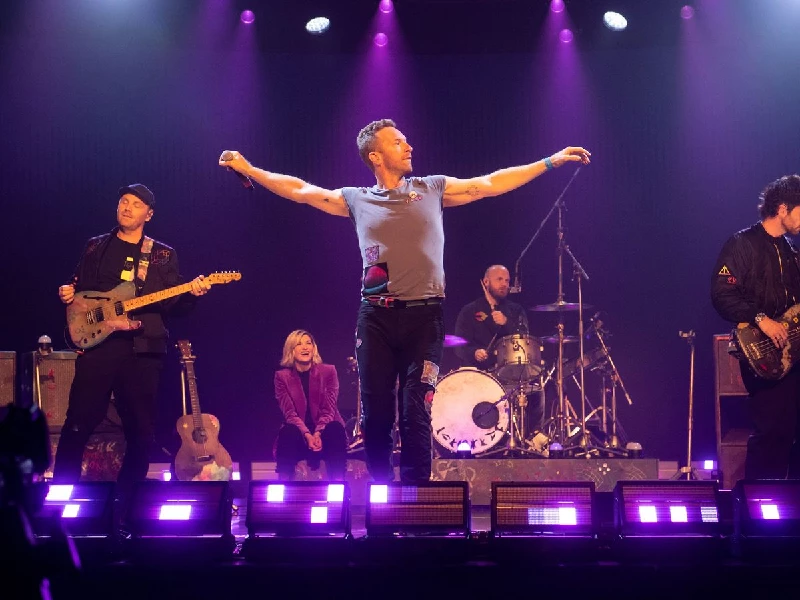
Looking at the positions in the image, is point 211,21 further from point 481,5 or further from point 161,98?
point 481,5

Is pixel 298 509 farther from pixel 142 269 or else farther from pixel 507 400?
pixel 507 400

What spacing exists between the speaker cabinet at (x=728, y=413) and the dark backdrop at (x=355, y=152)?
1.97 metres

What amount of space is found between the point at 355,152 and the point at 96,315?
16.1 ft

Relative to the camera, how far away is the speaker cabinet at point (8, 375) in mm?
8461

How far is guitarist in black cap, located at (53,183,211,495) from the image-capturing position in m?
6.03

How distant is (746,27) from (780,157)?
149cm

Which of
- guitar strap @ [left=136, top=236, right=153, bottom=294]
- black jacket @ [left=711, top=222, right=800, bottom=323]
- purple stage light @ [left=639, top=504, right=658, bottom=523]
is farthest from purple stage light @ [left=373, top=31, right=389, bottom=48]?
purple stage light @ [left=639, top=504, right=658, bottom=523]

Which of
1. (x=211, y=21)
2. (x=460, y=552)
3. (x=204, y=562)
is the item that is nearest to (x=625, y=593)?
(x=460, y=552)

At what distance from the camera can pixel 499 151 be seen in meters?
10.8

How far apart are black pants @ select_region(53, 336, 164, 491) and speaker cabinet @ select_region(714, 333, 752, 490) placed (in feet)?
16.9

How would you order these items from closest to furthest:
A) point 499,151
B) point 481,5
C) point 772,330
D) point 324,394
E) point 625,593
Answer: point 625,593
point 772,330
point 324,394
point 481,5
point 499,151

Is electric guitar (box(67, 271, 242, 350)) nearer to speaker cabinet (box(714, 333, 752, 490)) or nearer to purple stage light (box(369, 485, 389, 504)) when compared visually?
purple stage light (box(369, 485, 389, 504))

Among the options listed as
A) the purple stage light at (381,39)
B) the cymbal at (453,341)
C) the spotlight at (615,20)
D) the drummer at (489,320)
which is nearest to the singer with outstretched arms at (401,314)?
the cymbal at (453,341)

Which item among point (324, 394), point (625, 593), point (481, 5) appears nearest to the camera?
point (625, 593)
